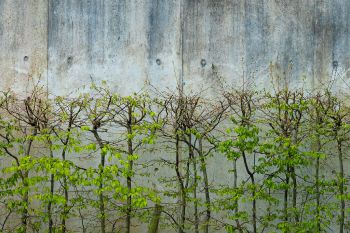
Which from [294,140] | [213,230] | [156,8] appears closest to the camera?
[294,140]

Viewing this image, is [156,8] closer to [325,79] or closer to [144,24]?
[144,24]

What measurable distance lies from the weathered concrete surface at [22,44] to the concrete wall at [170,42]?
18 millimetres

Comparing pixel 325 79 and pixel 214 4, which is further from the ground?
pixel 214 4

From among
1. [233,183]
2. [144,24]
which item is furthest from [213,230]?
[144,24]

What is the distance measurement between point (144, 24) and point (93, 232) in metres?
3.74

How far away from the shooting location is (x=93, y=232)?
1237 cm

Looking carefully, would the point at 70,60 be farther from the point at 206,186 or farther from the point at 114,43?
the point at 206,186

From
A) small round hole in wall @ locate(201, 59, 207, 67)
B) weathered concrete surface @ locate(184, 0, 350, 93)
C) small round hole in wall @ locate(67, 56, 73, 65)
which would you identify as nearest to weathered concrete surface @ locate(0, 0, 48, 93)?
small round hole in wall @ locate(67, 56, 73, 65)

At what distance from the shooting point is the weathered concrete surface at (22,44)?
42.4ft

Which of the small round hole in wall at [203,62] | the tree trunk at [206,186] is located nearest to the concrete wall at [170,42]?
the small round hole in wall at [203,62]

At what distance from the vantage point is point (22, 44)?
1304 centimetres

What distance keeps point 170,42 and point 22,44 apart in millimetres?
2628

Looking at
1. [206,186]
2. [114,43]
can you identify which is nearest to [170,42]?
[114,43]

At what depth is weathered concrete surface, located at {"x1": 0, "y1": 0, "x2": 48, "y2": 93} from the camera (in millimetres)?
12930
